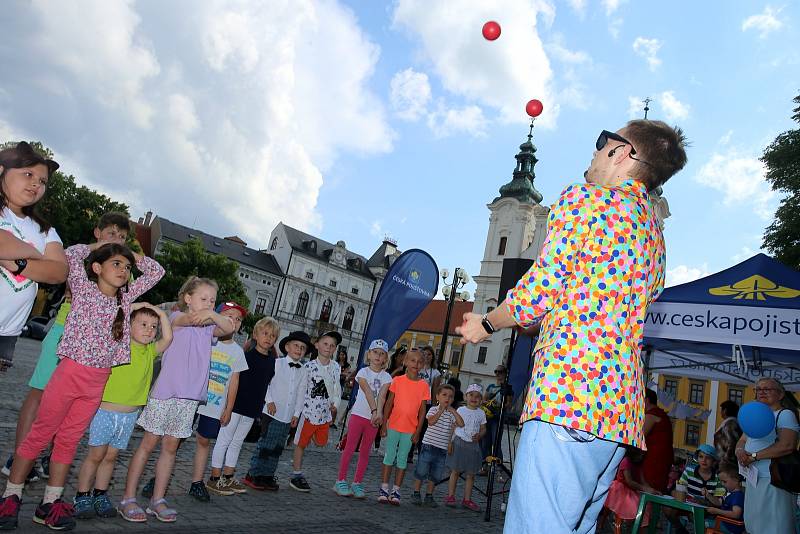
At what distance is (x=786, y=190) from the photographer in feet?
74.7

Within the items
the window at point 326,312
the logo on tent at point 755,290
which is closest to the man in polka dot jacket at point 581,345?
the logo on tent at point 755,290

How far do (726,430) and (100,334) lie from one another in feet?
22.1

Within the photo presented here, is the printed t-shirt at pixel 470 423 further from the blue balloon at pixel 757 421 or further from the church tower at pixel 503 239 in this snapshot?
the church tower at pixel 503 239

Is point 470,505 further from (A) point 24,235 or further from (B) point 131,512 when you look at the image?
(A) point 24,235

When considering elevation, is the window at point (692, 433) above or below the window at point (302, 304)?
below

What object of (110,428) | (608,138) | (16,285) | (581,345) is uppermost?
(608,138)

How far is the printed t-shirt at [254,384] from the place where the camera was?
579 centimetres

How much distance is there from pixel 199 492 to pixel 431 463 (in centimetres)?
327

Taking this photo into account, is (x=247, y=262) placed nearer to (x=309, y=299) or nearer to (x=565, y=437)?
(x=309, y=299)

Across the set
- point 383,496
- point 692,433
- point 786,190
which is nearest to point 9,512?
point 383,496

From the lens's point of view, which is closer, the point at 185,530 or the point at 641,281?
the point at 641,281

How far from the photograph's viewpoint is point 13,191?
10.6ft

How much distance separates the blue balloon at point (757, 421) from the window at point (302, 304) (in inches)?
2378

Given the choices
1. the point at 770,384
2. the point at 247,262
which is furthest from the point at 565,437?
the point at 247,262
